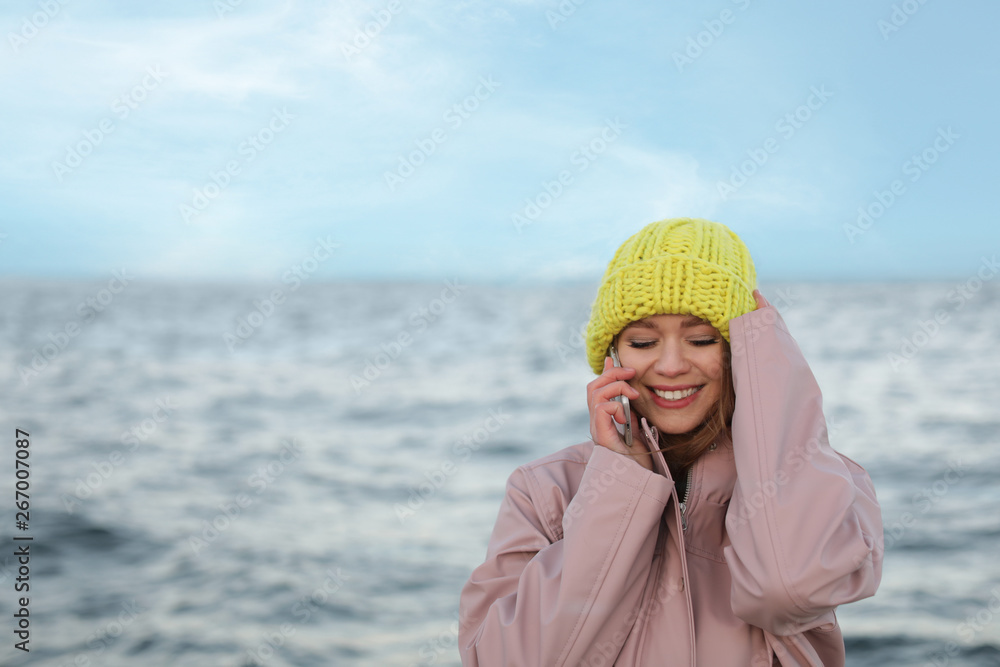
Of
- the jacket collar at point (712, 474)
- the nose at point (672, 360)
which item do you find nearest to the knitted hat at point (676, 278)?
the nose at point (672, 360)

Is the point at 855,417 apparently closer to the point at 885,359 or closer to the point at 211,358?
the point at 885,359

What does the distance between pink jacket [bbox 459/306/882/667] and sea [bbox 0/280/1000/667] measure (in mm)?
3236

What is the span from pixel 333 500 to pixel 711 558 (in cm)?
620

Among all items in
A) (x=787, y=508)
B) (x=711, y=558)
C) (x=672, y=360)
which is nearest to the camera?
(x=787, y=508)

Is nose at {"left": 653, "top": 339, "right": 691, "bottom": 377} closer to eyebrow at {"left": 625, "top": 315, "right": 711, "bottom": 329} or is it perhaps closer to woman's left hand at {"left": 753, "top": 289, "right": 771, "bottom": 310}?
eyebrow at {"left": 625, "top": 315, "right": 711, "bottom": 329}

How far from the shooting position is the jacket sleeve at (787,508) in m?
2.00

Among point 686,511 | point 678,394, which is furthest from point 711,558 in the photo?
point 678,394

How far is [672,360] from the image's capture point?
244 cm

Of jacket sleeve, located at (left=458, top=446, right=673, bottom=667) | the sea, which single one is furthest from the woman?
the sea

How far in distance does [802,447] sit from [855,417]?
10.1 meters

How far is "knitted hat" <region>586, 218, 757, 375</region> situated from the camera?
2.41m

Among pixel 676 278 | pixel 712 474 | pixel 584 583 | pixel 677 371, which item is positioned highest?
pixel 676 278

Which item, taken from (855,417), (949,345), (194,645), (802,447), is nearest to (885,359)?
(949,345)

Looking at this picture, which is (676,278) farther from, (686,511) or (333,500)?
(333,500)
